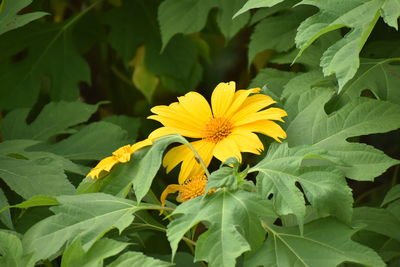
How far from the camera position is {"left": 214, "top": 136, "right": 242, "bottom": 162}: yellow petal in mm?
1113

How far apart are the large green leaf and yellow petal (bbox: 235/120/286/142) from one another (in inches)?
4.2

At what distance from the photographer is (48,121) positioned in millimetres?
1703

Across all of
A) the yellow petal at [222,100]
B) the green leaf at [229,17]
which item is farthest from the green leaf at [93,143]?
the yellow petal at [222,100]

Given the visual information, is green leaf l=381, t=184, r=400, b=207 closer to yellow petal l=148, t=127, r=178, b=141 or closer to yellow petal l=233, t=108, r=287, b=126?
yellow petal l=233, t=108, r=287, b=126

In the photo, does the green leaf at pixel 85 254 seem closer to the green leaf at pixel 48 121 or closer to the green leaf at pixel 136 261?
the green leaf at pixel 136 261

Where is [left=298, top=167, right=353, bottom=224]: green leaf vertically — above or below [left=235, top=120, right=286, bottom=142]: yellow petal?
below

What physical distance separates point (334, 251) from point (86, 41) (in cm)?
134

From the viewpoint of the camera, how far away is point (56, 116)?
171 cm

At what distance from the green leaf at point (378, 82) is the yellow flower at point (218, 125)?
→ 0.19 metres

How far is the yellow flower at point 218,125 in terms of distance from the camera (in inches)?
44.7

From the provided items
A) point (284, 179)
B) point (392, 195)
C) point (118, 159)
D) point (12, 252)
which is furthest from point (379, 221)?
point (12, 252)

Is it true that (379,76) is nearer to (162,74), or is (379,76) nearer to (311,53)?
(311,53)

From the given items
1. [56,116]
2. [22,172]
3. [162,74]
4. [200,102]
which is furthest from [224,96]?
[162,74]

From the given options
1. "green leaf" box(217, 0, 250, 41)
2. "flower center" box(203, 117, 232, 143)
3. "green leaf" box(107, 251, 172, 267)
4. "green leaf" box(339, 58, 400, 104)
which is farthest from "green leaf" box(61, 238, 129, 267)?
"green leaf" box(217, 0, 250, 41)
